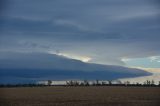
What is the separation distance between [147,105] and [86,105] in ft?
16.0

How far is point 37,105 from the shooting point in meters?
35.1

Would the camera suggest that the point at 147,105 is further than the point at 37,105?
No

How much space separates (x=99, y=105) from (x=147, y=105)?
3.81m

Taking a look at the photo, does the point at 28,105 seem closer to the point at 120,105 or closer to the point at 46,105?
the point at 46,105

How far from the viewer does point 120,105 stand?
3412cm

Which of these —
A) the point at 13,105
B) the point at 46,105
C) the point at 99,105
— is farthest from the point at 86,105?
the point at 13,105

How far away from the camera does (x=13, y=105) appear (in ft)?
112

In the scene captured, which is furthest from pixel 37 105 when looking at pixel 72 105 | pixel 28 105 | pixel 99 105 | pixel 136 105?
pixel 136 105

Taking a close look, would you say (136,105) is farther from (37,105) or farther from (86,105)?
(37,105)

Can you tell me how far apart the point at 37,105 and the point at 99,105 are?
5095 millimetres

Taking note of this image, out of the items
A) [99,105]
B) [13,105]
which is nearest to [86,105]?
[99,105]

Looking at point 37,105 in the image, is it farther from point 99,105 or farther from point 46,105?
point 99,105

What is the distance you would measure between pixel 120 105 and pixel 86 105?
2698 millimetres

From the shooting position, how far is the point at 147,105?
108 feet
